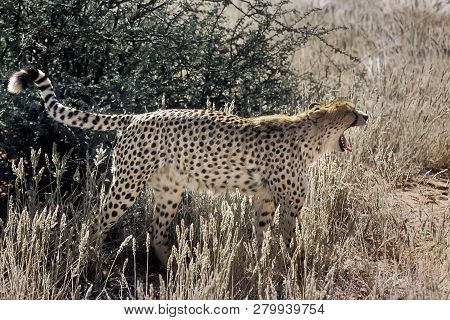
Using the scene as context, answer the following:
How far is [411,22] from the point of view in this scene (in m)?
10.6

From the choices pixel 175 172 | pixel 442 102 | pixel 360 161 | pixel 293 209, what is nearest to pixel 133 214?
pixel 175 172

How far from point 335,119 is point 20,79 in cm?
183

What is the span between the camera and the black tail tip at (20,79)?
184 inches

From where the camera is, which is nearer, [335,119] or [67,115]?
[67,115]

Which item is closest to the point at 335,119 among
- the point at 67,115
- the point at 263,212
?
the point at 263,212

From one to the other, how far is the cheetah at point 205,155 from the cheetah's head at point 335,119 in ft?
0.24

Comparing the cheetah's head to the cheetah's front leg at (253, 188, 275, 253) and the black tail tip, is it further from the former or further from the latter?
the black tail tip

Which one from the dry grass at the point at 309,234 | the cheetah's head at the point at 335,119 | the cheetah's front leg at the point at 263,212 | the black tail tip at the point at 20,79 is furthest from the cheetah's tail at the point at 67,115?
the cheetah's head at the point at 335,119

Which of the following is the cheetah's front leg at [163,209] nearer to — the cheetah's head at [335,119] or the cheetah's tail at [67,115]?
the cheetah's tail at [67,115]

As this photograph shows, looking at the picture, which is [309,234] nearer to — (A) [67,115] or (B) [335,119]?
(B) [335,119]

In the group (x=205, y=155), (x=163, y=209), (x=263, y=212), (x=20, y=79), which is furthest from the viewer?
(x=163, y=209)

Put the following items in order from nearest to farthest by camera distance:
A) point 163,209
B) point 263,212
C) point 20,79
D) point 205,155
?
1. point 20,79
2. point 205,155
3. point 263,212
4. point 163,209

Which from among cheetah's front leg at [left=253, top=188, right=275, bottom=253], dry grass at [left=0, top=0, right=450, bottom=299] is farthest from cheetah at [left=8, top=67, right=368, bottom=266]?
dry grass at [left=0, top=0, right=450, bottom=299]

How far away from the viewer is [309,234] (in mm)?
4859
